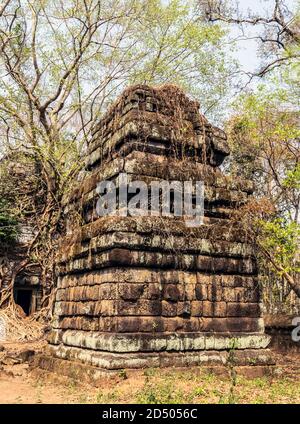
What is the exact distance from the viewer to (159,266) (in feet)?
25.2

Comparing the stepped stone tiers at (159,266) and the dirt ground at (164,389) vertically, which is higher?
the stepped stone tiers at (159,266)

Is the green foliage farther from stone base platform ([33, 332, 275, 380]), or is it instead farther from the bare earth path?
the bare earth path

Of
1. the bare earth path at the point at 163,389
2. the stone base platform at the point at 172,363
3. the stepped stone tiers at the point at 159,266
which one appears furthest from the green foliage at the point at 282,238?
the bare earth path at the point at 163,389

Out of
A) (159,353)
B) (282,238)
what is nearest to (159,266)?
(159,353)

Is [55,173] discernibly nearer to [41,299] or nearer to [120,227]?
[41,299]

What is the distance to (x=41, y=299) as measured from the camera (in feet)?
61.2

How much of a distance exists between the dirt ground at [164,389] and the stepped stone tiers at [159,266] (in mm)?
292

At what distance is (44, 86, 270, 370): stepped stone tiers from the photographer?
732cm

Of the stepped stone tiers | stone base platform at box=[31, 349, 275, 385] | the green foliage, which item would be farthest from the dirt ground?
the green foliage

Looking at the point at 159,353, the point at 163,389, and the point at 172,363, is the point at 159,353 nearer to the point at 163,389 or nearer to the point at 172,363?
the point at 172,363

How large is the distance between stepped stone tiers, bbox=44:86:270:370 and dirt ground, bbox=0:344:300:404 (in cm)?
29

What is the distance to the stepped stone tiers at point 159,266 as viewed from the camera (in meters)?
7.32

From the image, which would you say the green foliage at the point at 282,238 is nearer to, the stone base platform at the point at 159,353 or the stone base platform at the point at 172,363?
the stone base platform at the point at 159,353

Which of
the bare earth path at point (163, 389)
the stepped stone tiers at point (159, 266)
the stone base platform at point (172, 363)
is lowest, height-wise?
the bare earth path at point (163, 389)
